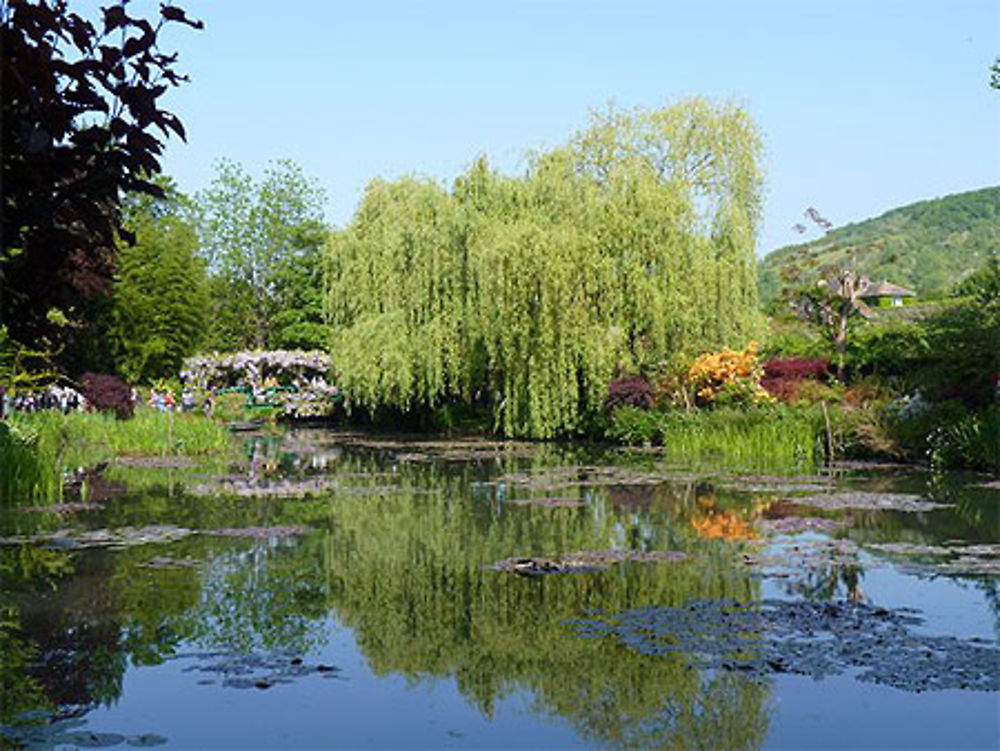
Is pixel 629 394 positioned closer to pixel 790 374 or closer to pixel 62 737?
pixel 790 374

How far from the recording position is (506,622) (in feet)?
21.7

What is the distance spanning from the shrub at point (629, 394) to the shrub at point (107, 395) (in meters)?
10.0

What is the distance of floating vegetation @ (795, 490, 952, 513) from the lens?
38.5ft

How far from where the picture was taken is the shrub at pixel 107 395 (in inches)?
882

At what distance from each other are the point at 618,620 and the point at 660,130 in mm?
23462

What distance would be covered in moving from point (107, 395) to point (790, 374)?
14024mm

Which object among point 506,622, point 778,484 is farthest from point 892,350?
point 506,622

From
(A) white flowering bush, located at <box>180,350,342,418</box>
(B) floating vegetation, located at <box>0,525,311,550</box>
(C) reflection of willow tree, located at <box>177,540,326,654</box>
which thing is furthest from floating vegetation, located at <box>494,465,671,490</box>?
(A) white flowering bush, located at <box>180,350,342,418</box>

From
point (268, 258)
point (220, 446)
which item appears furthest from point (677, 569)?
point (268, 258)

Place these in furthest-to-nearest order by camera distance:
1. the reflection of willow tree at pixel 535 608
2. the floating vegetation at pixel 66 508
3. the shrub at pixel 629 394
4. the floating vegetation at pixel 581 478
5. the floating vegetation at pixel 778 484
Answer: the shrub at pixel 629 394 → the floating vegetation at pixel 581 478 → the floating vegetation at pixel 778 484 → the floating vegetation at pixel 66 508 → the reflection of willow tree at pixel 535 608

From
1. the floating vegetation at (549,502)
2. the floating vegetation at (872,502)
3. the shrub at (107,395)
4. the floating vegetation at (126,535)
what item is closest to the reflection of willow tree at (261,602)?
the floating vegetation at (126,535)

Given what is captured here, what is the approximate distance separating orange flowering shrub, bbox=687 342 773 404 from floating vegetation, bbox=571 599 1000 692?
46.0 feet

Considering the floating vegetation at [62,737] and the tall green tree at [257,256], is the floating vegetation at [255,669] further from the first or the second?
the tall green tree at [257,256]

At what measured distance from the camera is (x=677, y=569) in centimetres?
832
